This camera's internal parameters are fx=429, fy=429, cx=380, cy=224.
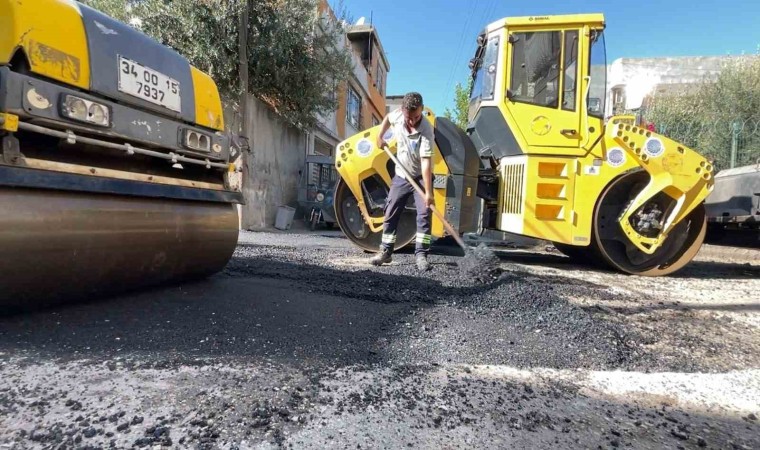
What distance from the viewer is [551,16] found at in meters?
4.94

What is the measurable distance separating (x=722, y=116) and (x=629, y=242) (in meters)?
11.8

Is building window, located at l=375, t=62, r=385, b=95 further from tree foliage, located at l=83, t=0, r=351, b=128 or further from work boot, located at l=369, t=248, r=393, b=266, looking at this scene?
work boot, located at l=369, t=248, r=393, b=266

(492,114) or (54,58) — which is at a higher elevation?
(492,114)

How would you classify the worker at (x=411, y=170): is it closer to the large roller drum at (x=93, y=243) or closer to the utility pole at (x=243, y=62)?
the large roller drum at (x=93, y=243)

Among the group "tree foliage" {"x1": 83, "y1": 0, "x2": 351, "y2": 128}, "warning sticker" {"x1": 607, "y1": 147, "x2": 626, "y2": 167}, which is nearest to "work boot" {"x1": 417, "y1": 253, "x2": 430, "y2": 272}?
"warning sticker" {"x1": 607, "y1": 147, "x2": 626, "y2": 167}

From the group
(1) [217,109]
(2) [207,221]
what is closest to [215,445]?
(2) [207,221]

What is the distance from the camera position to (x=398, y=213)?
4609 mm

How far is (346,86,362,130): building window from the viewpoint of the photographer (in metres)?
19.2

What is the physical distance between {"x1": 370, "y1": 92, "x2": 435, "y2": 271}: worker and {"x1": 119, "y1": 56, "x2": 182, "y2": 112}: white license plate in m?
2.34

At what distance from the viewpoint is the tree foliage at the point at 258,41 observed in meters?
8.34

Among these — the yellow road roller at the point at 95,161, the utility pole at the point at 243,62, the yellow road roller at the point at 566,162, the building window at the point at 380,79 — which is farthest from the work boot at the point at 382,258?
the building window at the point at 380,79

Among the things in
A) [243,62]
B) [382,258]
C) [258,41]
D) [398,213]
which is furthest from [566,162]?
[258,41]

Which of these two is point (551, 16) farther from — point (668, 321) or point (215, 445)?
point (215, 445)

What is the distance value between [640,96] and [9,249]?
26525 mm
